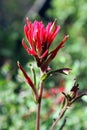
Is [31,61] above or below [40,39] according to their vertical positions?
below

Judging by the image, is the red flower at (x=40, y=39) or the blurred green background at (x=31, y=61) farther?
the blurred green background at (x=31, y=61)

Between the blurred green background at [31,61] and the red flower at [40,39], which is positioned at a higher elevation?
the red flower at [40,39]

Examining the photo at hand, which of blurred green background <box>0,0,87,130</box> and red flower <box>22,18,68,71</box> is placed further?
blurred green background <box>0,0,87,130</box>

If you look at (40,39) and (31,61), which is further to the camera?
(31,61)

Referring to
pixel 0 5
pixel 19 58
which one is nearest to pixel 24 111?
pixel 19 58
